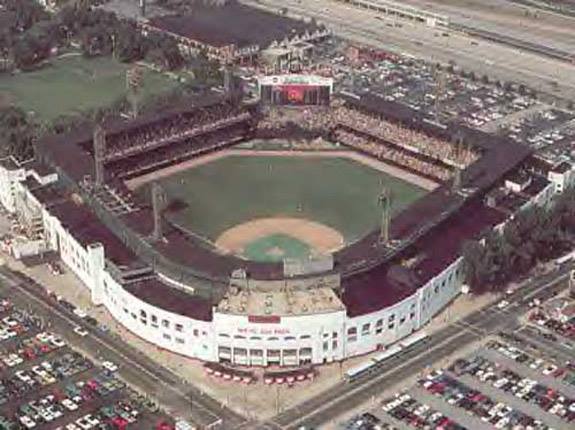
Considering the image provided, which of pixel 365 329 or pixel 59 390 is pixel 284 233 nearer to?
pixel 365 329

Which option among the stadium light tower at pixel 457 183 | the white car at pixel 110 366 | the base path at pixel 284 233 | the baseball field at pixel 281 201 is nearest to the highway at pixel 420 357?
the stadium light tower at pixel 457 183

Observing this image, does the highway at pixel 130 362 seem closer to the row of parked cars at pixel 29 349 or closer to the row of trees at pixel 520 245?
the row of parked cars at pixel 29 349

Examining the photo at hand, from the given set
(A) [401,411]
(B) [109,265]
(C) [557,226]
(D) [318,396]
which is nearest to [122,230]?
(B) [109,265]

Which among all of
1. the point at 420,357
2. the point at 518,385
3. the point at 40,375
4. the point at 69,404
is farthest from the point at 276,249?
the point at 69,404

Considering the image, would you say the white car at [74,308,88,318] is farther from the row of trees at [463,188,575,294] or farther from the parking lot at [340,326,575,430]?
the row of trees at [463,188,575,294]

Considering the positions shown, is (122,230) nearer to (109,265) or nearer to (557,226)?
(109,265)
